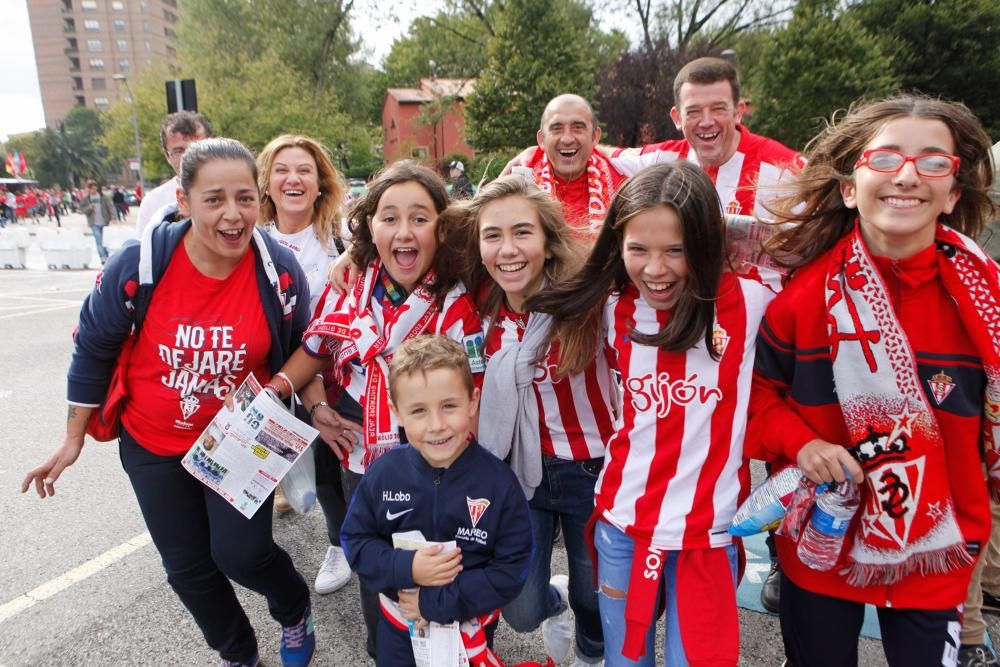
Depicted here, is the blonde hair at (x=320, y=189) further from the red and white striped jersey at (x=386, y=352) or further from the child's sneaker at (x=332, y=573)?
the child's sneaker at (x=332, y=573)

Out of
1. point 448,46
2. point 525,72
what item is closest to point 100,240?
point 525,72

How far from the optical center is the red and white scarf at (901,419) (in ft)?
5.06

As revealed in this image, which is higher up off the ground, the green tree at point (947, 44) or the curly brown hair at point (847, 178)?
the green tree at point (947, 44)

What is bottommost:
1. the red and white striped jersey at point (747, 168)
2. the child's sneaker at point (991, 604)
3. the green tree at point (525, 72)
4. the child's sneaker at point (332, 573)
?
the child's sneaker at point (332, 573)

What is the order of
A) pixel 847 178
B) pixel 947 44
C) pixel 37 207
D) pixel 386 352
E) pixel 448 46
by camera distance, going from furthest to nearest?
pixel 37 207
pixel 448 46
pixel 947 44
pixel 386 352
pixel 847 178

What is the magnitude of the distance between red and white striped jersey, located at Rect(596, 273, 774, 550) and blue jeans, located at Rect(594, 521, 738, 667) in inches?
2.5

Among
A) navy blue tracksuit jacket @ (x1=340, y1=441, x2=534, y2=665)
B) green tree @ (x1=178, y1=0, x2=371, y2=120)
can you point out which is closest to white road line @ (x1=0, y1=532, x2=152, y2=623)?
navy blue tracksuit jacket @ (x1=340, y1=441, x2=534, y2=665)

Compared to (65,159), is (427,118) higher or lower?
higher

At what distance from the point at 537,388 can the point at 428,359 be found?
473 millimetres

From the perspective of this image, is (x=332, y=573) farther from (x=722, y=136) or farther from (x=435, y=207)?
(x=722, y=136)

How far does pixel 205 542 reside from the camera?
7.77ft

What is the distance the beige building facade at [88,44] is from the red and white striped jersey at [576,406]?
104 m

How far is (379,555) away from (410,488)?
8.7 inches

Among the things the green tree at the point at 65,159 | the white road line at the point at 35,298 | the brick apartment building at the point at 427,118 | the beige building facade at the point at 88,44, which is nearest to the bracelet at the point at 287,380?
the white road line at the point at 35,298
